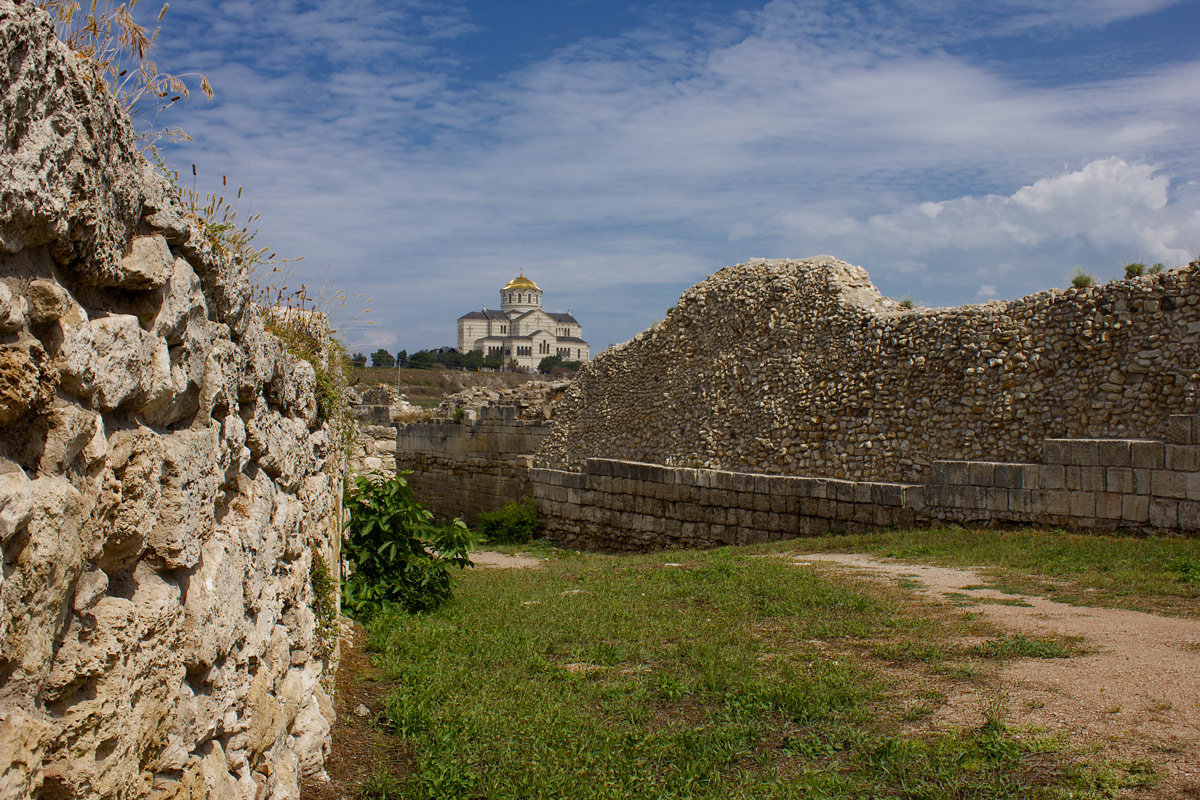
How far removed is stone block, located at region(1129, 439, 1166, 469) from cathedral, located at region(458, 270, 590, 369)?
336ft

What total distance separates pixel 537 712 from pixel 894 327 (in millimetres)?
9995

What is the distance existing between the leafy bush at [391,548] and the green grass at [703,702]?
0.90 ft

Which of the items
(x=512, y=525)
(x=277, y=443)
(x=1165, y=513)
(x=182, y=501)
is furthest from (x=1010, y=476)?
(x=182, y=501)

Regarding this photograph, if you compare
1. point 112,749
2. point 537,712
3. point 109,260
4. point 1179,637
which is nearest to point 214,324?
point 109,260

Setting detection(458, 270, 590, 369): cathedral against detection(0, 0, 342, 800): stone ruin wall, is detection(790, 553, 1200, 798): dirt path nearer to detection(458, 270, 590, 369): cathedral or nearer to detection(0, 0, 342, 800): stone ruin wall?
detection(0, 0, 342, 800): stone ruin wall

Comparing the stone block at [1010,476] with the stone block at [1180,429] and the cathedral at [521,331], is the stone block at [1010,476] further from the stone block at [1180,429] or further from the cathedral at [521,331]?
the cathedral at [521,331]

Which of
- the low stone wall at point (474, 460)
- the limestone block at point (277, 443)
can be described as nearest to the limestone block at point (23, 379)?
the limestone block at point (277, 443)

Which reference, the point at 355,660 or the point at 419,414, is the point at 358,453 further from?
the point at 419,414

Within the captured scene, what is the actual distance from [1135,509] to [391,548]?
25.9ft

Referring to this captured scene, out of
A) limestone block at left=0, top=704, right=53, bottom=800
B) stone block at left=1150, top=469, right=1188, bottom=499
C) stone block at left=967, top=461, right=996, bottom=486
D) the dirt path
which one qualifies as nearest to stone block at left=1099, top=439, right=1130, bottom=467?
stone block at left=1150, top=469, right=1188, bottom=499

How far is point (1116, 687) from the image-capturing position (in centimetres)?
490

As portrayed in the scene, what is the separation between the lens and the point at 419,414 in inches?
1001

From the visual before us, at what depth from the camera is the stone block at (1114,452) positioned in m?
10.0

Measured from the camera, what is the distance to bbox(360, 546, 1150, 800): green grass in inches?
162
